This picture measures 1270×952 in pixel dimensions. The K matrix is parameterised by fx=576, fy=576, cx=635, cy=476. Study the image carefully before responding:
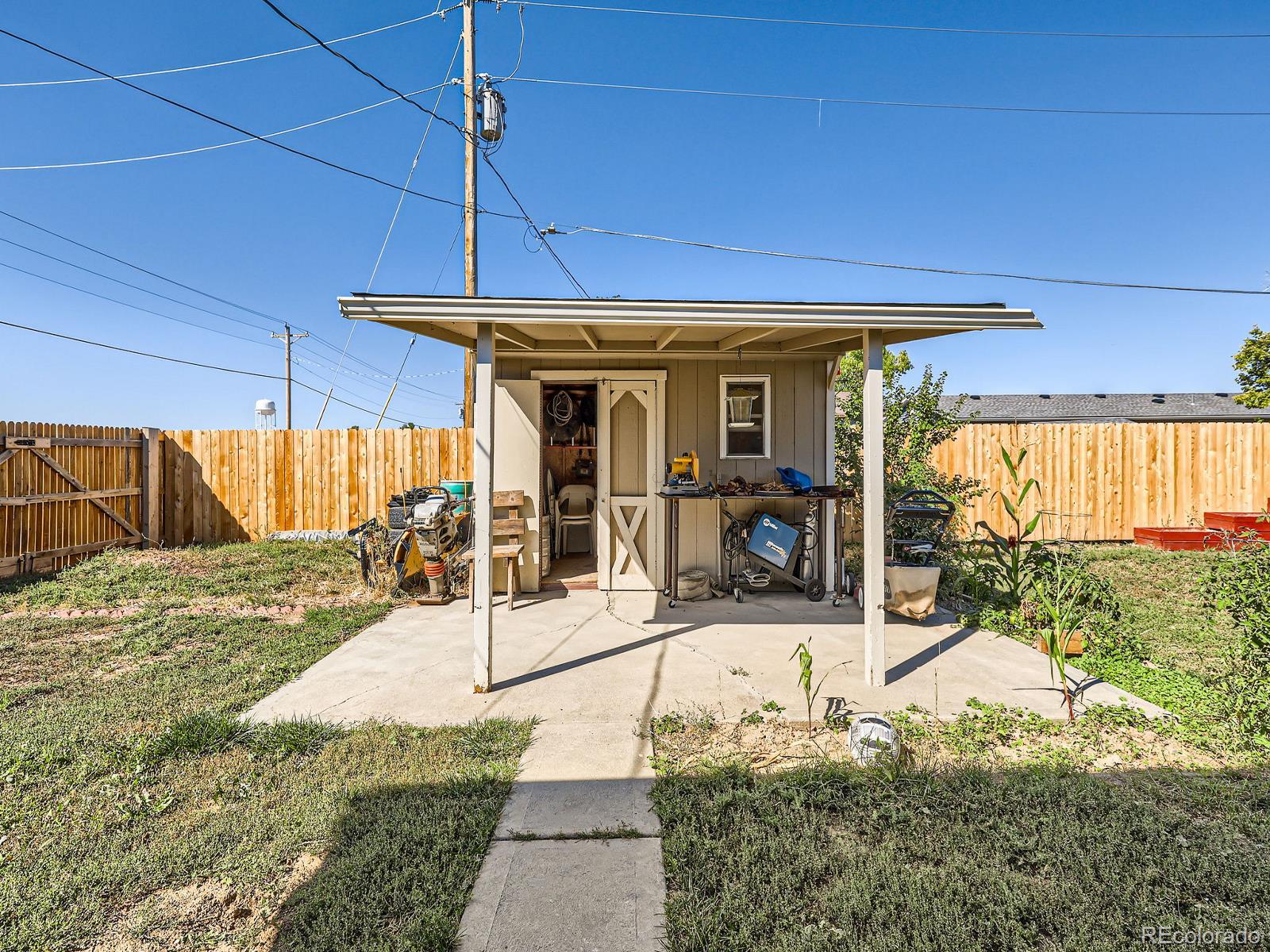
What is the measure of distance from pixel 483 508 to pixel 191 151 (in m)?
9.03

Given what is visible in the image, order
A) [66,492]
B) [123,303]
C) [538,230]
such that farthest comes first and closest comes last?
[123,303], [538,230], [66,492]

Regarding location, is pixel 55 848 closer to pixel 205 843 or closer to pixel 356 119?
pixel 205 843

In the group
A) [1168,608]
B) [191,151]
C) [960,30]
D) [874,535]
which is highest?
[960,30]

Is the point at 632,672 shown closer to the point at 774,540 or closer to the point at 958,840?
the point at 958,840

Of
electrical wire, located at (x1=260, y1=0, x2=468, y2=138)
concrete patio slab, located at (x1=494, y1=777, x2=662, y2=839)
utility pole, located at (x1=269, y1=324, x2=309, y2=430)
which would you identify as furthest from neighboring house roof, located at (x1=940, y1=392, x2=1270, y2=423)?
utility pole, located at (x1=269, y1=324, x2=309, y2=430)

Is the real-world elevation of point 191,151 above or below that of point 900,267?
above

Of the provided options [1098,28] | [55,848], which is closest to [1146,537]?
[1098,28]

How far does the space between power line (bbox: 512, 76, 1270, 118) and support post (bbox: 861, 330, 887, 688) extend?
8.28m

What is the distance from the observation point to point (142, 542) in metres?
7.94

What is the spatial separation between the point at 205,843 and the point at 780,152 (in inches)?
441

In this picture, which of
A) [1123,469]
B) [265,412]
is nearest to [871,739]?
[1123,469]

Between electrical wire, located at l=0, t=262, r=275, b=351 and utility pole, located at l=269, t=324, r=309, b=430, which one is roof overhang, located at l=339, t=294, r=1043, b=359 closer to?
electrical wire, located at l=0, t=262, r=275, b=351

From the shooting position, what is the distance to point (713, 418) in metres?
6.07

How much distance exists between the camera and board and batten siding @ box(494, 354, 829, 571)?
19.7ft
